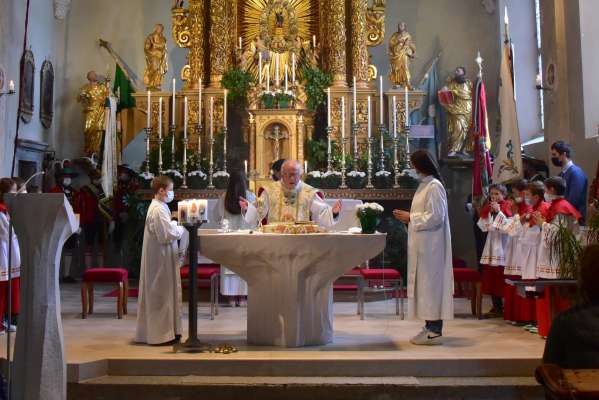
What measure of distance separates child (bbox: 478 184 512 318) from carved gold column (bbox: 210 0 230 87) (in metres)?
6.17

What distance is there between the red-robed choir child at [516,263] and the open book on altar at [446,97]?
5411 millimetres

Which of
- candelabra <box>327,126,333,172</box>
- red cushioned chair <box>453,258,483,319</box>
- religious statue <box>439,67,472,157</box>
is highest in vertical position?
religious statue <box>439,67,472,157</box>

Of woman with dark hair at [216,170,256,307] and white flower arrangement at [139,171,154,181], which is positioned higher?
white flower arrangement at [139,171,154,181]

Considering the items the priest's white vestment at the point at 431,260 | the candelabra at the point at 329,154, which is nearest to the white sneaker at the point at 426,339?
the priest's white vestment at the point at 431,260

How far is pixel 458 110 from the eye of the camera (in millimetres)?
13000

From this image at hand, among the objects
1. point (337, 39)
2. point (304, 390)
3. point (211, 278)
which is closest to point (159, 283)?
point (304, 390)

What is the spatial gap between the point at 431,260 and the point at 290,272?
1.25m

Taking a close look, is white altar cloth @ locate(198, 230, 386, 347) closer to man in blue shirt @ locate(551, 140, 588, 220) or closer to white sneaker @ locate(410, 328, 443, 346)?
white sneaker @ locate(410, 328, 443, 346)

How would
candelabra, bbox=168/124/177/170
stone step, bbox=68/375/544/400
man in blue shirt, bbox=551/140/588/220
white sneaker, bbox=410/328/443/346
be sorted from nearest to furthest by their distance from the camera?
1. stone step, bbox=68/375/544/400
2. white sneaker, bbox=410/328/443/346
3. man in blue shirt, bbox=551/140/588/220
4. candelabra, bbox=168/124/177/170

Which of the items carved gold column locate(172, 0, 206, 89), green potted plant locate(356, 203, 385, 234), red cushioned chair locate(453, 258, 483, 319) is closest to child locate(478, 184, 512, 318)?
red cushioned chair locate(453, 258, 483, 319)

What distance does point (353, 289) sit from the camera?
9.55 metres

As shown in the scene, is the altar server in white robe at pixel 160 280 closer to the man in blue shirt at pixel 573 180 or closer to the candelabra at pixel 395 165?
the man in blue shirt at pixel 573 180

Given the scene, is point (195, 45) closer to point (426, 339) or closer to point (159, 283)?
point (159, 283)

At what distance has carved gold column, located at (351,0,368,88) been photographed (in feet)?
41.5
